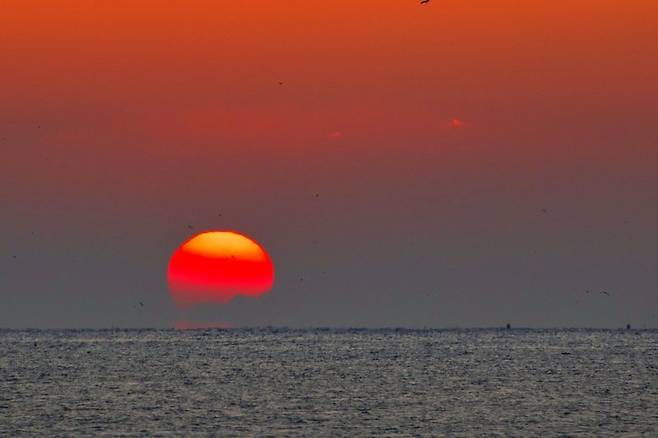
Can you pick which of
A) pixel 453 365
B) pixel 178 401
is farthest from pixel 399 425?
pixel 453 365

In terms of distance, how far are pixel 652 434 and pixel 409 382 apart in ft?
158

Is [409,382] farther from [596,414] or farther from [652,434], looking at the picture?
[652,434]

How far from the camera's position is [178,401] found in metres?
100

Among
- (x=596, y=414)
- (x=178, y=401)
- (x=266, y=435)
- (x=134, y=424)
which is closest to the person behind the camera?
Answer: (x=266, y=435)

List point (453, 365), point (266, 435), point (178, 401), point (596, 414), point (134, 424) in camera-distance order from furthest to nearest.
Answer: point (453, 365), point (178, 401), point (596, 414), point (134, 424), point (266, 435)

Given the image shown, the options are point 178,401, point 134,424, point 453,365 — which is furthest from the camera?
point 453,365

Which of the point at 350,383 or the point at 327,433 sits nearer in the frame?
the point at 327,433

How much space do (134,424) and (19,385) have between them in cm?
4333

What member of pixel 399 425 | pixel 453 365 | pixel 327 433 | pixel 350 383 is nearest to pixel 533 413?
pixel 399 425

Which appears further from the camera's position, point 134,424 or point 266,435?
point 134,424

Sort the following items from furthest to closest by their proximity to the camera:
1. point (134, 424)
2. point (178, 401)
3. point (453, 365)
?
point (453, 365) → point (178, 401) → point (134, 424)

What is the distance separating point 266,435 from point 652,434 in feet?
71.3

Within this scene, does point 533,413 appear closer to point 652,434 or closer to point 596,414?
point 596,414

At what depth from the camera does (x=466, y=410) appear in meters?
93.1
